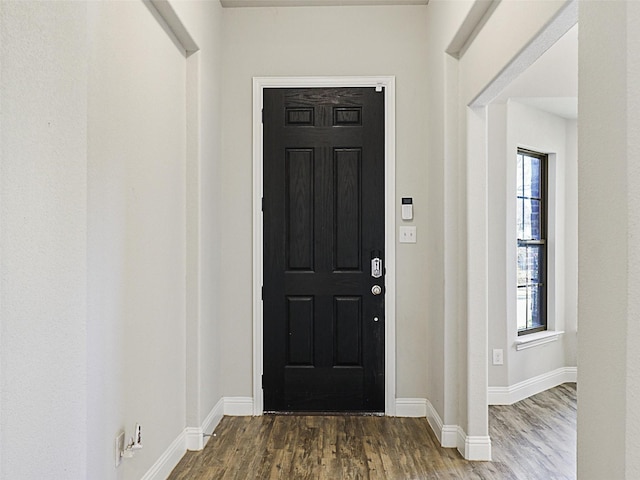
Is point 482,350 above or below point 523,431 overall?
above

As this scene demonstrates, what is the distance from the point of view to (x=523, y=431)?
11.8 ft

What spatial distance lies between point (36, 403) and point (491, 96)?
8.25 ft

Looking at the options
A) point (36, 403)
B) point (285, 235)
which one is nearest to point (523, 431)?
point (285, 235)

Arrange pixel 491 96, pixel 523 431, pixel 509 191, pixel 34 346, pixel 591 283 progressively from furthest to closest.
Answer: pixel 509 191 < pixel 523 431 < pixel 491 96 < pixel 591 283 < pixel 34 346

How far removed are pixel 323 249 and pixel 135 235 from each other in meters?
1.74

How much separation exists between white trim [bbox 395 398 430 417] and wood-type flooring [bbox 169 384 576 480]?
2.6 inches

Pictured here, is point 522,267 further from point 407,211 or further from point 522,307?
point 407,211

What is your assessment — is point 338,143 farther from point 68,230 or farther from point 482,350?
point 68,230

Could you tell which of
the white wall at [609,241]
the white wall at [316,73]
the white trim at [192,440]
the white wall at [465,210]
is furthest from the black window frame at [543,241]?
the white wall at [609,241]

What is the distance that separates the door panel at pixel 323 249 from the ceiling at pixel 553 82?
1.03 meters

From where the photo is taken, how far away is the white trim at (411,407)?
3844 mm

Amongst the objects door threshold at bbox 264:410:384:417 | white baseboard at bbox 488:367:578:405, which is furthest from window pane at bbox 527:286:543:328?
door threshold at bbox 264:410:384:417

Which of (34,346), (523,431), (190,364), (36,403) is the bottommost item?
(523,431)

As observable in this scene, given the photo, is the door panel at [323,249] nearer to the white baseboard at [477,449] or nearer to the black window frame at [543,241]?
the white baseboard at [477,449]
